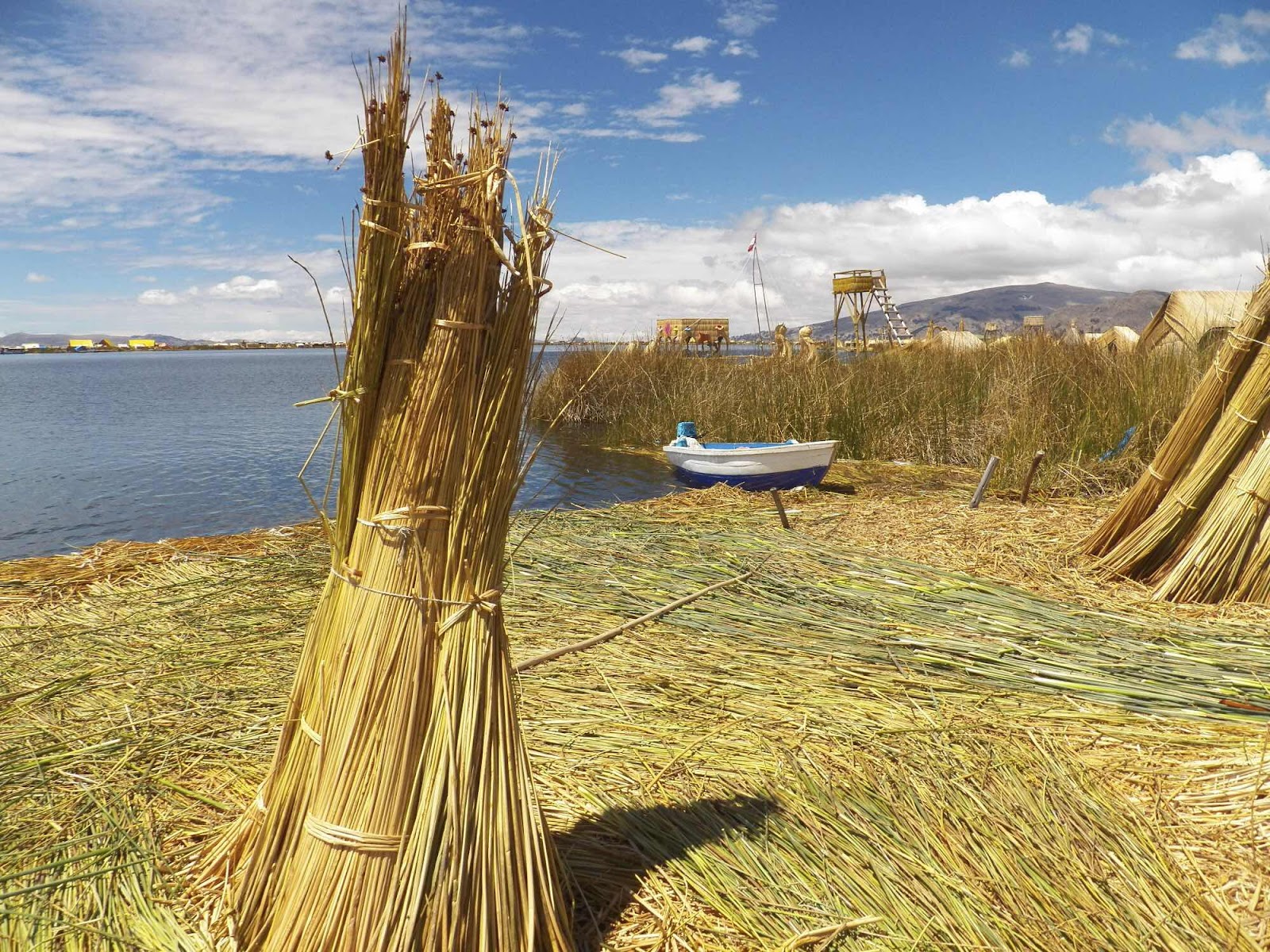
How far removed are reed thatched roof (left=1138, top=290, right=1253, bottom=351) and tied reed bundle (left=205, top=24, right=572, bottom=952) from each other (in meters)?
12.7

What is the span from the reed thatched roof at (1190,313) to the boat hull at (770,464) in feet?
20.4

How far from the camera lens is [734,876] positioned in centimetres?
208

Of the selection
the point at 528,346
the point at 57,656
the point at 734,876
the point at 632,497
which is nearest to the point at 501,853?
the point at 734,876

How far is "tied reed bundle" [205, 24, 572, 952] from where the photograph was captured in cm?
160

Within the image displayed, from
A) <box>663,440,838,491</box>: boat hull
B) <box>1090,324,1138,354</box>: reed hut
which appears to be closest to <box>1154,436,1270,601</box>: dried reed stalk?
<box>663,440,838,491</box>: boat hull

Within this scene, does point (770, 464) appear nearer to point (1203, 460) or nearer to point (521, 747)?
point (1203, 460)

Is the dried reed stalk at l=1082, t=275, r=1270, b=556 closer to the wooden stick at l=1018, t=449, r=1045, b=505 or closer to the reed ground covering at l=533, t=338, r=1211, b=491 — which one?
the wooden stick at l=1018, t=449, r=1045, b=505

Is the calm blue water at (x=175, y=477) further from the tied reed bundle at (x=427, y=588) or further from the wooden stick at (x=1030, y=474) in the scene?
the wooden stick at (x=1030, y=474)

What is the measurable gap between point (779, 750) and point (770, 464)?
20.9 ft

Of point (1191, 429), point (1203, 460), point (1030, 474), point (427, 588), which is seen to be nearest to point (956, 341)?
point (1030, 474)

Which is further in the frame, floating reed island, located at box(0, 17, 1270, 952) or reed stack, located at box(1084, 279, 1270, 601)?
reed stack, located at box(1084, 279, 1270, 601)

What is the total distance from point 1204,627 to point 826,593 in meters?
1.74

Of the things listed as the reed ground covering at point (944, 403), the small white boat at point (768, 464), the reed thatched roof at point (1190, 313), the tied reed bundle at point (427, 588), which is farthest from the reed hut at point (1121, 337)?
the tied reed bundle at point (427, 588)

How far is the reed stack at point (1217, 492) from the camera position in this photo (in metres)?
4.09
